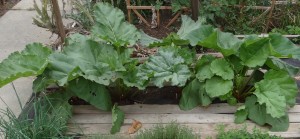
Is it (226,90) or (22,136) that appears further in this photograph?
(226,90)

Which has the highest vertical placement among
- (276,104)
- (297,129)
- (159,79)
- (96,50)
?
(96,50)

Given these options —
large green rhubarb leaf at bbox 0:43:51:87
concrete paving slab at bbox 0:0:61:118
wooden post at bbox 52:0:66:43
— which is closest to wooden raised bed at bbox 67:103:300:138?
large green rhubarb leaf at bbox 0:43:51:87

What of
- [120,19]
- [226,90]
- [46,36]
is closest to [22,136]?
[120,19]

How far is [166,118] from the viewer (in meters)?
3.40

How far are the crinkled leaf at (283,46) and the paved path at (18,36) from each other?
2116 millimetres

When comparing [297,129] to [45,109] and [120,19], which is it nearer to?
[120,19]

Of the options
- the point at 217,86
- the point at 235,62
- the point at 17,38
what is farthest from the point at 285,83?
the point at 17,38

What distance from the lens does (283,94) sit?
132 inches

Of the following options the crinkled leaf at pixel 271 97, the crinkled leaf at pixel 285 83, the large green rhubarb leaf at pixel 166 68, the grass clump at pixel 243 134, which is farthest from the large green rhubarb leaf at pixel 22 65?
the crinkled leaf at pixel 285 83

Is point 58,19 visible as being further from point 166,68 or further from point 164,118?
point 164,118

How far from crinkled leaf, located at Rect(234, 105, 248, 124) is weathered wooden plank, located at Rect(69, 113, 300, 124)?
0.15 feet

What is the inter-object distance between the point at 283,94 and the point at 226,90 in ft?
1.53

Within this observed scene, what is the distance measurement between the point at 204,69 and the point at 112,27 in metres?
0.84

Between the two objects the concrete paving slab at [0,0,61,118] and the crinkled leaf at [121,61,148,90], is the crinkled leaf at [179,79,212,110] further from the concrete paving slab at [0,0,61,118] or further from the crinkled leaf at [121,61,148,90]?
the concrete paving slab at [0,0,61,118]
